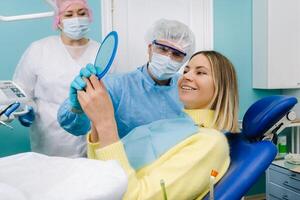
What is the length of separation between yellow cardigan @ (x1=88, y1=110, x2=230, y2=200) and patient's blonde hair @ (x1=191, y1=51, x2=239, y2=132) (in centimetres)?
16

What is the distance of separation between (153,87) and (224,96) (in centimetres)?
33

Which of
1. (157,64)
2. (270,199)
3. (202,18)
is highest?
(202,18)

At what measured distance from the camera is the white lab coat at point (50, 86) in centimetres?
178

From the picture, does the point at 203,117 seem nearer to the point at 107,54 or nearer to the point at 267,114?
the point at 267,114

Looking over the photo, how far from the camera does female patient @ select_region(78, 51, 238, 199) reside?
952mm

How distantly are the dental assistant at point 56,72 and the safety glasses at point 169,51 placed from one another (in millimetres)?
556

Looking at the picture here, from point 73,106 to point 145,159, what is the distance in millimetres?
308

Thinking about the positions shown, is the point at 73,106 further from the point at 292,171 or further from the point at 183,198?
the point at 292,171

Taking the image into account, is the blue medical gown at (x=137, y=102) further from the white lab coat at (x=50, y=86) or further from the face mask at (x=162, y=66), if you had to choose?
the white lab coat at (x=50, y=86)

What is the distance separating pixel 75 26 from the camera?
5.68ft

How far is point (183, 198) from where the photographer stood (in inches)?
38.4

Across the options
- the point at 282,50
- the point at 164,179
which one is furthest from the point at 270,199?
the point at 164,179

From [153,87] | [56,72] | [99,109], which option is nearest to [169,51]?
[153,87]

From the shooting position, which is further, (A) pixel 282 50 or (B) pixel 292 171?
(A) pixel 282 50
